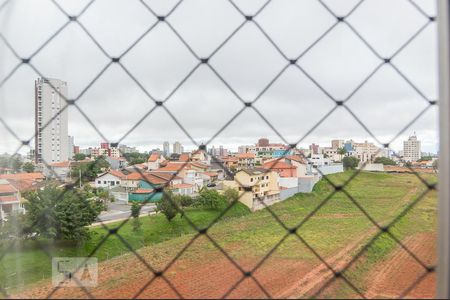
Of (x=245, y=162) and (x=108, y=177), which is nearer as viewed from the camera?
→ (x=245, y=162)

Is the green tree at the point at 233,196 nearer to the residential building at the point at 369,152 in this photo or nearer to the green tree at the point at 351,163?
the residential building at the point at 369,152

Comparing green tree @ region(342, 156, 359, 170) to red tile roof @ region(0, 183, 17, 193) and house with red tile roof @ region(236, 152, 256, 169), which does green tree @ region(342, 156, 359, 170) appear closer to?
house with red tile roof @ region(236, 152, 256, 169)

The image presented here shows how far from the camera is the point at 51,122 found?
53cm

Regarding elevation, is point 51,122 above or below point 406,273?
above

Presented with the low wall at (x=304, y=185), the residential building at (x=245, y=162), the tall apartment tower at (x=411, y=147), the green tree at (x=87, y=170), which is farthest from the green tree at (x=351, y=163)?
the low wall at (x=304, y=185)

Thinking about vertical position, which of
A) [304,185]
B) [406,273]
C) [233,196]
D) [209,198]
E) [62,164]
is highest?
[62,164]

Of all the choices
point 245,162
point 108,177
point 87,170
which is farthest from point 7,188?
point 108,177

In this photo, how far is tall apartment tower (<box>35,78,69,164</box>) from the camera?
0.54 meters

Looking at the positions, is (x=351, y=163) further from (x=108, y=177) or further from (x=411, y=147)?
(x=108, y=177)

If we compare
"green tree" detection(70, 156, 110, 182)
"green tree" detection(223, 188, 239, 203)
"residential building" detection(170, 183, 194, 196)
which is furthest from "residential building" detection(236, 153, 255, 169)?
"residential building" detection(170, 183, 194, 196)

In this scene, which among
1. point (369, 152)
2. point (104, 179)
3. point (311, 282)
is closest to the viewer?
point (311, 282)

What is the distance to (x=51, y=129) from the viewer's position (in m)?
0.68

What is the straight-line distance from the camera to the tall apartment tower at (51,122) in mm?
537

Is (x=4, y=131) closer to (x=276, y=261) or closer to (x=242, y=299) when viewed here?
(x=242, y=299)
